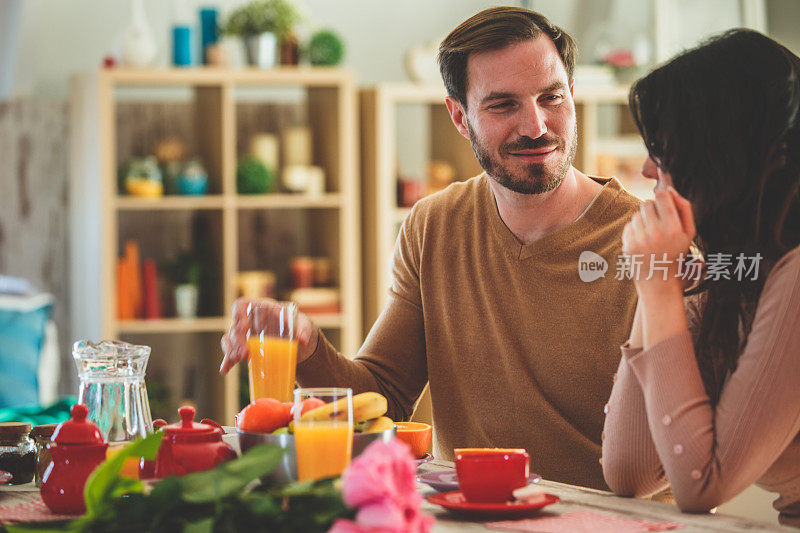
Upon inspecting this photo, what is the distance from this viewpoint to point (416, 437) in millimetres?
1527

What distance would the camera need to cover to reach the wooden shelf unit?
390 cm

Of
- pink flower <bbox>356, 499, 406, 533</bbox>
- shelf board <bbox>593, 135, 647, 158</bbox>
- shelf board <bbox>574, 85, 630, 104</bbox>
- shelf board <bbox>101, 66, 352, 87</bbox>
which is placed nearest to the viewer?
pink flower <bbox>356, 499, 406, 533</bbox>

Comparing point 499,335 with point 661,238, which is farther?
point 499,335

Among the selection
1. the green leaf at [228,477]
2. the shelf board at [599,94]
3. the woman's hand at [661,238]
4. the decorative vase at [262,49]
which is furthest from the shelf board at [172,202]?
the green leaf at [228,477]

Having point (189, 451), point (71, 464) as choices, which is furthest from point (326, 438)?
point (71, 464)

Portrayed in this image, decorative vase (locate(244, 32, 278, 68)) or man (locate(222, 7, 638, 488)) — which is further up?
decorative vase (locate(244, 32, 278, 68))

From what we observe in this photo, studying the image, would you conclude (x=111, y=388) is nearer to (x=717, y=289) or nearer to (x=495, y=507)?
(x=495, y=507)

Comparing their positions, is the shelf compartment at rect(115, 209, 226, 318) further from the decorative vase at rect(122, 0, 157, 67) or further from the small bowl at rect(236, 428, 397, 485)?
the small bowl at rect(236, 428, 397, 485)

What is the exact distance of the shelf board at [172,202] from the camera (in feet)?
12.9

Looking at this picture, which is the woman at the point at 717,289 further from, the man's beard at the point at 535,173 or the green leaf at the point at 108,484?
the green leaf at the point at 108,484

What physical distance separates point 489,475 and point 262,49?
308cm

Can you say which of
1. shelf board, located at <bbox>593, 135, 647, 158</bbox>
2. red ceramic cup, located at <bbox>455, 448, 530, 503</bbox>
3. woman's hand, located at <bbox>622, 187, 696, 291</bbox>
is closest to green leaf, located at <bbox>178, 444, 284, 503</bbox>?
red ceramic cup, located at <bbox>455, 448, 530, 503</bbox>

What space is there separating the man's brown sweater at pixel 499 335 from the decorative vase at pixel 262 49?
2.03 meters

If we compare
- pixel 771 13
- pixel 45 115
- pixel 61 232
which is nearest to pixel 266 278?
pixel 61 232
